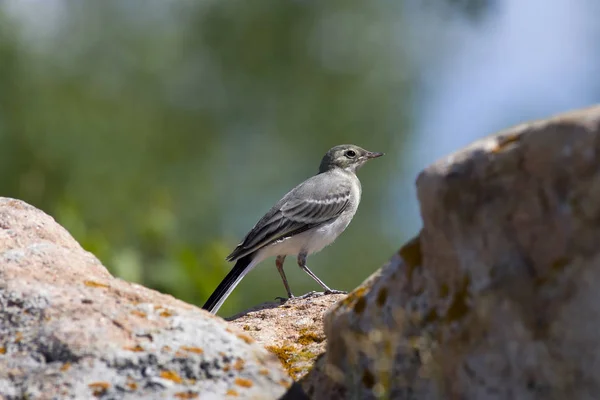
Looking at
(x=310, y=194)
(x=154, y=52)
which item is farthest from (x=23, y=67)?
(x=310, y=194)

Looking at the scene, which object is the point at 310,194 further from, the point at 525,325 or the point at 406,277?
the point at 525,325

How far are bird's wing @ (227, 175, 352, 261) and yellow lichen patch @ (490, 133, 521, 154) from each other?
654 cm

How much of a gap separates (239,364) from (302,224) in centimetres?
653

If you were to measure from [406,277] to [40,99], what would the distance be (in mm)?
26476

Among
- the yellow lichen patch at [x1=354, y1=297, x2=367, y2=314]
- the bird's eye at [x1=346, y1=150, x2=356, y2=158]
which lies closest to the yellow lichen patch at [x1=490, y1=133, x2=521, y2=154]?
the yellow lichen patch at [x1=354, y1=297, x2=367, y2=314]

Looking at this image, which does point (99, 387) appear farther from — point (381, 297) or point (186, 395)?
point (381, 297)

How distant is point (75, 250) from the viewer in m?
6.11

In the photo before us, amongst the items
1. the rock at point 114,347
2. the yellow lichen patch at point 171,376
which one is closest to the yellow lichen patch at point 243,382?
the rock at point 114,347

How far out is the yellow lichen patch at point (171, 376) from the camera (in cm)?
443

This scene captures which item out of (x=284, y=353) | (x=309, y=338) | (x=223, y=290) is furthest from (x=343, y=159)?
(x=284, y=353)

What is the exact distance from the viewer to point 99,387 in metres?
4.34

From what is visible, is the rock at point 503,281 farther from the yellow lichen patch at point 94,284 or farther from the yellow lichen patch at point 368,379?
the yellow lichen patch at point 94,284

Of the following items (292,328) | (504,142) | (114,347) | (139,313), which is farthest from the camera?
(292,328)

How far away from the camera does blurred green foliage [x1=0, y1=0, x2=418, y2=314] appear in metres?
26.0
